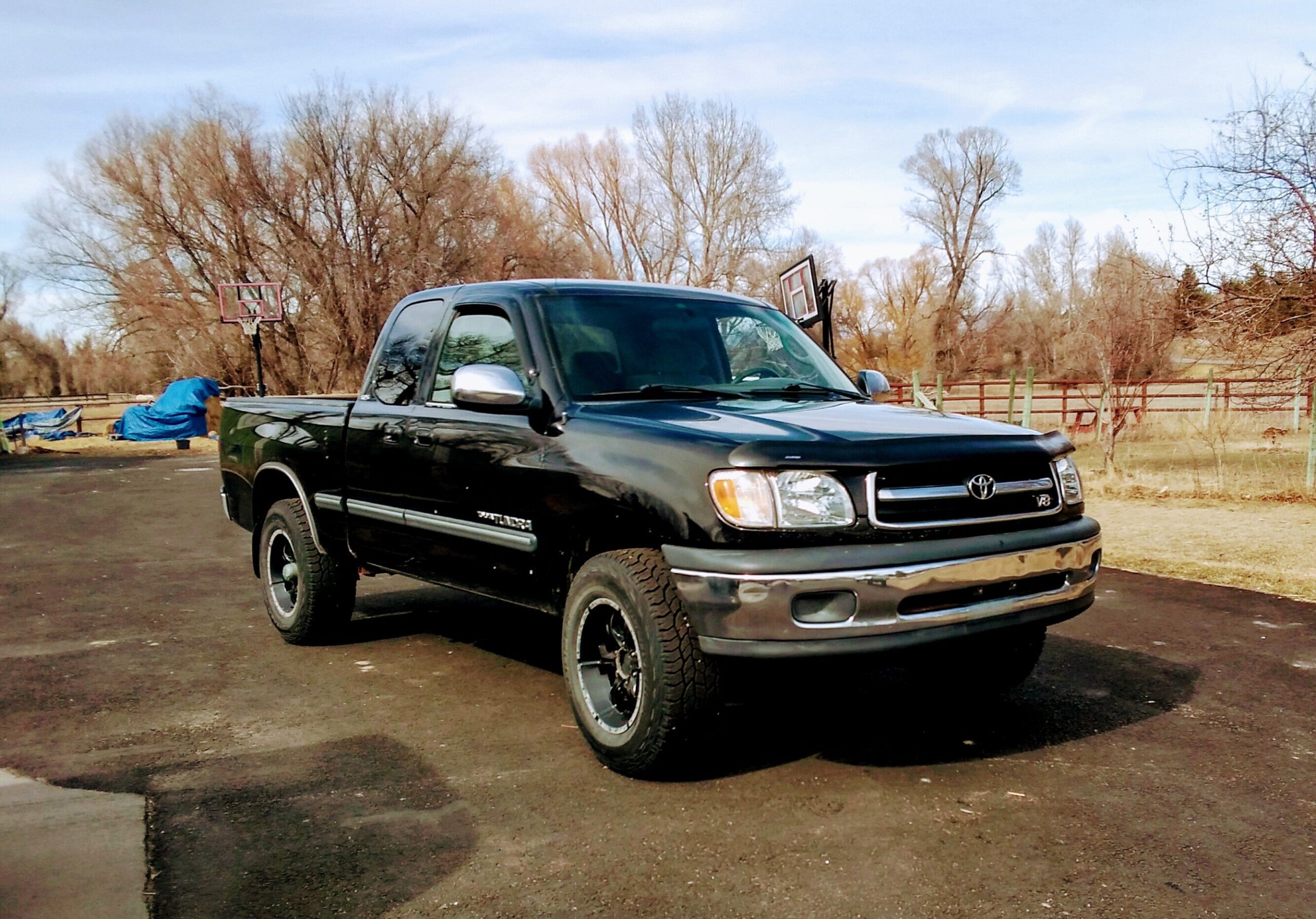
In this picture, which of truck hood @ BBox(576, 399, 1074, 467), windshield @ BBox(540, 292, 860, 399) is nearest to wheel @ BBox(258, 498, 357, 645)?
windshield @ BBox(540, 292, 860, 399)

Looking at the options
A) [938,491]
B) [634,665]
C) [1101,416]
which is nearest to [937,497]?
[938,491]

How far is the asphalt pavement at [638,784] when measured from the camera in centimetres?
313

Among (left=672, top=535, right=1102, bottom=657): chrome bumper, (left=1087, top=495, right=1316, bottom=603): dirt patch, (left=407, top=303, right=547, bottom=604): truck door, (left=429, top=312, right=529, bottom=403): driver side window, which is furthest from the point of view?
(left=1087, top=495, right=1316, bottom=603): dirt patch

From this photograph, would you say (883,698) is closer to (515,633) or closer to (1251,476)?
(515,633)

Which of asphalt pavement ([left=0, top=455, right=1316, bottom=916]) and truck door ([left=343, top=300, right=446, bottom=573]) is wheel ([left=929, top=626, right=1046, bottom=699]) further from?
truck door ([left=343, top=300, right=446, bottom=573])

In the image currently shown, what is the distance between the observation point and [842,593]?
3.57 metres

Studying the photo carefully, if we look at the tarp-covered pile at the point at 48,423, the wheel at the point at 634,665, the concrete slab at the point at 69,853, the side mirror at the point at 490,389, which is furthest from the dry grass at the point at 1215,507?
the tarp-covered pile at the point at 48,423

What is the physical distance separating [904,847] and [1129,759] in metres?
1.31

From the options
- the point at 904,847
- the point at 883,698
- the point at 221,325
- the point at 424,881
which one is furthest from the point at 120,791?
the point at 221,325

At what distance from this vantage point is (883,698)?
16.6ft

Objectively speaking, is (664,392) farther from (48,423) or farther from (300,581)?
(48,423)

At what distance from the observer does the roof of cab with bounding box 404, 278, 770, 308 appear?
16.6ft

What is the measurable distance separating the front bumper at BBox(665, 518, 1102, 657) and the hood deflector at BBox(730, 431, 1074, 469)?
29 cm

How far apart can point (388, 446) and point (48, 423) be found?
101 feet
